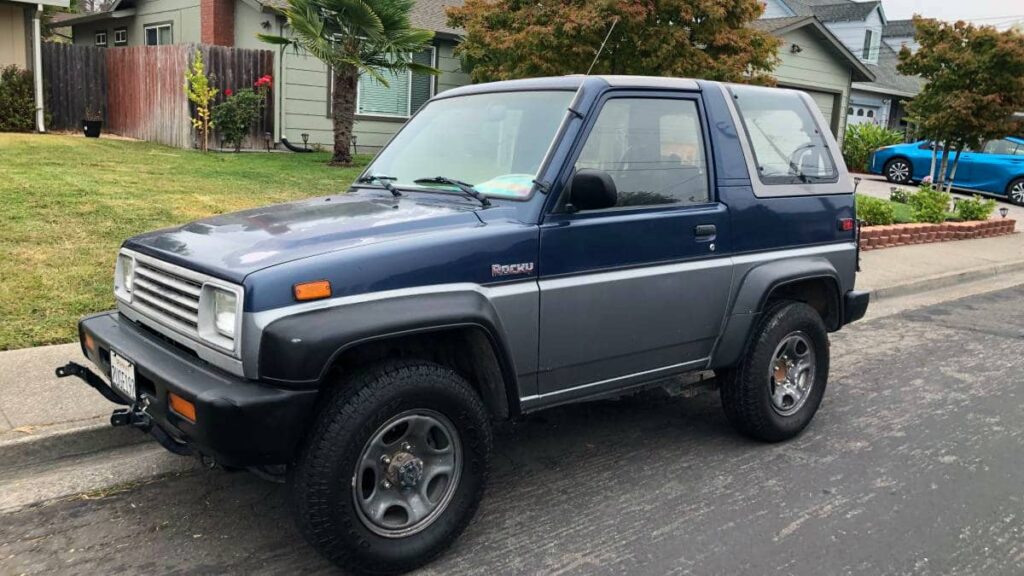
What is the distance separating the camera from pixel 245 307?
2.83 metres

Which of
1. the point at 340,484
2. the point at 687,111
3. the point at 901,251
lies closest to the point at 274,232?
the point at 340,484

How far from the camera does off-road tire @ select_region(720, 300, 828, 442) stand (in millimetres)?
4426

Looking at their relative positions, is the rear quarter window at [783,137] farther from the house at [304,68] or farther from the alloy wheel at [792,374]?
the house at [304,68]

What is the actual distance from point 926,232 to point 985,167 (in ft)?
32.6

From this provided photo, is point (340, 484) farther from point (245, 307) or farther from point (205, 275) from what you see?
point (205, 275)

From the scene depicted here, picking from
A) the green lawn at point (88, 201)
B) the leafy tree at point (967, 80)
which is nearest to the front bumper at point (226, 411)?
the green lawn at point (88, 201)

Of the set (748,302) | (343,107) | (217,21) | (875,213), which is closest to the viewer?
(748,302)

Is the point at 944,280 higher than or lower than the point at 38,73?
lower

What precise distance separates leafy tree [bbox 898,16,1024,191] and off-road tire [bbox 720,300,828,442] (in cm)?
1282

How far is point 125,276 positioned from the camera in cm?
373

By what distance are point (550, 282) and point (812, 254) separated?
189 centimetres

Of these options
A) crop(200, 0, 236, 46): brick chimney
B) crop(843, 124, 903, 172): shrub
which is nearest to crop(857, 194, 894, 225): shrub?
crop(200, 0, 236, 46): brick chimney

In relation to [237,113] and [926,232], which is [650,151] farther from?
[237,113]

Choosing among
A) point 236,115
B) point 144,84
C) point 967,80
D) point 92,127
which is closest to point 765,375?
point 236,115
